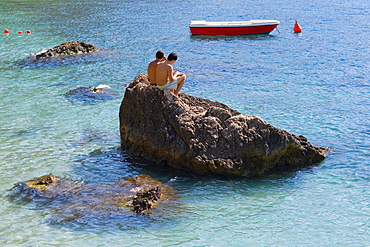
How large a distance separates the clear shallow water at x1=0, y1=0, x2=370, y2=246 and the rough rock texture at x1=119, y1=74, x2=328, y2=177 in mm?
378

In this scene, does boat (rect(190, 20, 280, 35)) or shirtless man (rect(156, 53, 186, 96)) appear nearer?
shirtless man (rect(156, 53, 186, 96))

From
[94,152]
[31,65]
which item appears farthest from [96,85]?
[94,152]

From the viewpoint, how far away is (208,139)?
1215cm

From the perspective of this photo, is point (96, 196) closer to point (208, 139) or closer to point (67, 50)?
point (208, 139)

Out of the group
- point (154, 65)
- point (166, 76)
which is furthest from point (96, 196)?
point (154, 65)

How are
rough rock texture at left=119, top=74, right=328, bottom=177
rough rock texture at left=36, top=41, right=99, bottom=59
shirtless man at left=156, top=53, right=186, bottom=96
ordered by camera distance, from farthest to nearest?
1. rough rock texture at left=36, top=41, right=99, bottom=59
2. shirtless man at left=156, top=53, right=186, bottom=96
3. rough rock texture at left=119, top=74, right=328, bottom=177

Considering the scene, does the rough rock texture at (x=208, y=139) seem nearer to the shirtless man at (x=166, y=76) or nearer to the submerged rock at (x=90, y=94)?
the shirtless man at (x=166, y=76)

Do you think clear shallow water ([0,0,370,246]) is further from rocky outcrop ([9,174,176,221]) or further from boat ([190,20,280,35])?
boat ([190,20,280,35])

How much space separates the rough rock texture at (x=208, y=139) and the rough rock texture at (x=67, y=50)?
615 inches

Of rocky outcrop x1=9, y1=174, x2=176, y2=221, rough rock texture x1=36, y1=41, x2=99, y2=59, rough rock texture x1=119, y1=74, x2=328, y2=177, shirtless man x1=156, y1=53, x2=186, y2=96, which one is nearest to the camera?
rocky outcrop x1=9, y1=174, x2=176, y2=221

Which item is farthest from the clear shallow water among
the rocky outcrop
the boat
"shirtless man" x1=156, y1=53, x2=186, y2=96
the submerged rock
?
"shirtless man" x1=156, y1=53, x2=186, y2=96

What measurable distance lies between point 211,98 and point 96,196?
9.66 metres

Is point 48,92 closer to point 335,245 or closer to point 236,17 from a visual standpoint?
point 335,245

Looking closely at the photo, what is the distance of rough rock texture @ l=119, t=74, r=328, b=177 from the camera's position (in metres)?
12.1
